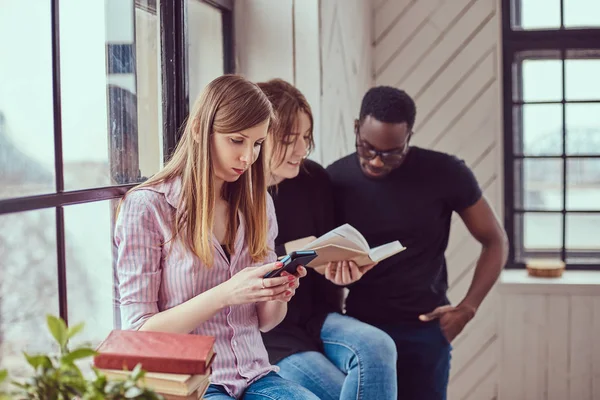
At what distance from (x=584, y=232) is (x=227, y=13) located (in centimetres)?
226

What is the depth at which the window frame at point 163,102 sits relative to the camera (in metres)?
1.56

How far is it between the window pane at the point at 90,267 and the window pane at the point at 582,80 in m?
2.81

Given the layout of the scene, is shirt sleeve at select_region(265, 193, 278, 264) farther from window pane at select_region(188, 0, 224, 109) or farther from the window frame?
window pane at select_region(188, 0, 224, 109)

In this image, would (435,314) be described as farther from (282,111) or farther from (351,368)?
(282,111)

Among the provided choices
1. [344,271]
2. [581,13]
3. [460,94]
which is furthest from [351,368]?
[581,13]

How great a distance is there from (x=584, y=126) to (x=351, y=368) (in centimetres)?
235

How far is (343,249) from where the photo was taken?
2057 mm

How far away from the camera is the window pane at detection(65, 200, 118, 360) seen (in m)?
1.67

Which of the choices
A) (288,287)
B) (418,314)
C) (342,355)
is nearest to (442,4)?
(418,314)

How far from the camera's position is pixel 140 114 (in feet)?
6.57

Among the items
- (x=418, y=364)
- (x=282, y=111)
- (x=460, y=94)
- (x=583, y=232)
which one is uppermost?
(x=460, y=94)

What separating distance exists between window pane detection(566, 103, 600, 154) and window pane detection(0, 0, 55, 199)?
9.93ft

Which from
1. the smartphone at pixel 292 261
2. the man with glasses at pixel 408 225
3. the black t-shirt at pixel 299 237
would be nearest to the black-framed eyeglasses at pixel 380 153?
the man with glasses at pixel 408 225

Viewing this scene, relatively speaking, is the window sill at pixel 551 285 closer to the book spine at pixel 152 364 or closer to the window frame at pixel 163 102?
the window frame at pixel 163 102
